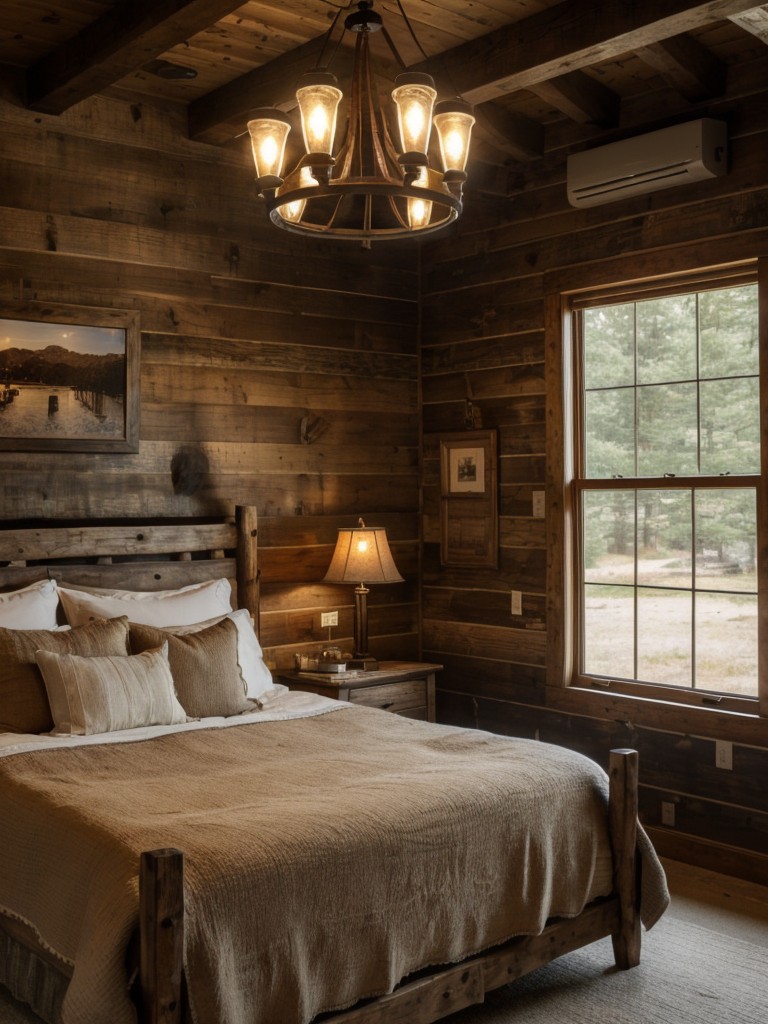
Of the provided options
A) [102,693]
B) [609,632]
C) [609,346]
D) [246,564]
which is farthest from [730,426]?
[102,693]

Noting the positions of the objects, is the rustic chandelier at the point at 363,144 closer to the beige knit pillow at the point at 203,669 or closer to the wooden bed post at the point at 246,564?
the beige knit pillow at the point at 203,669

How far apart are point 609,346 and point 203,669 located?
7.34 feet

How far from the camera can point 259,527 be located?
4.79 meters

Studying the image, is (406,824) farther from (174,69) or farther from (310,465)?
(174,69)

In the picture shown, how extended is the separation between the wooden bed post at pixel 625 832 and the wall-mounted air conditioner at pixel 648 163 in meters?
2.31

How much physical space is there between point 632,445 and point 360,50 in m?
2.22

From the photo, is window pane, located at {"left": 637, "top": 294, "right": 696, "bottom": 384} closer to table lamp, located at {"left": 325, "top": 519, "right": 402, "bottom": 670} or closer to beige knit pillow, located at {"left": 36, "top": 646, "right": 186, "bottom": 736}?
table lamp, located at {"left": 325, "top": 519, "right": 402, "bottom": 670}

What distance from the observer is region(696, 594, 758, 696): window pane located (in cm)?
409

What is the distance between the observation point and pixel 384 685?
15.3ft

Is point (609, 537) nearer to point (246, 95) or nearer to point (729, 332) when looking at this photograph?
point (729, 332)

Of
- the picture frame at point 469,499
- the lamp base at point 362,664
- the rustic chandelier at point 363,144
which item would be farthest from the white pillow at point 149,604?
the rustic chandelier at point 363,144

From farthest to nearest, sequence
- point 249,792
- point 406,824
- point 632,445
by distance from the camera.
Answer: point 632,445 → point 249,792 → point 406,824

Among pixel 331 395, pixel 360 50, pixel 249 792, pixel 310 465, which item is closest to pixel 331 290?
pixel 331 395

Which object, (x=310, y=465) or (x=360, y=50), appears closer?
(x=360, y=50)
